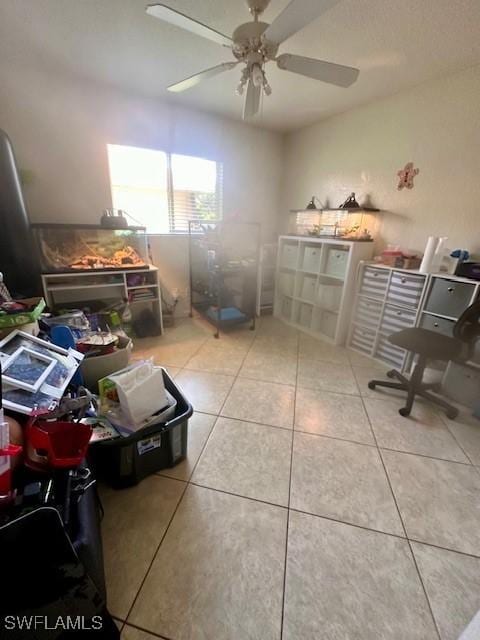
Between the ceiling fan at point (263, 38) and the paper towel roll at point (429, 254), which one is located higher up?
the ceiling fan at point (263, 38)

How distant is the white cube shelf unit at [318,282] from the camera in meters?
2.76

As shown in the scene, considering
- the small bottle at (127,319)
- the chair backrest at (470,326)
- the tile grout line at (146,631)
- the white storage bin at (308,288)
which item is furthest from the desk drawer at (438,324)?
the small bottle at (127,319)

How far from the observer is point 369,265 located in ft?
8.52

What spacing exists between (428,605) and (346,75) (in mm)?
2478

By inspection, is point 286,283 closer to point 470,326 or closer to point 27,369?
point 470,326

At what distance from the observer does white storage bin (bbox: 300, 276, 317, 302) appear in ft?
10.3

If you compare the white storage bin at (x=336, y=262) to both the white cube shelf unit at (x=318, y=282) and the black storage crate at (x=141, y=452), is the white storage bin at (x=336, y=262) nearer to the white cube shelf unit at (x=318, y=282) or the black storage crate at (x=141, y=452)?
the white cube shelf unit at (x=318, y=282)

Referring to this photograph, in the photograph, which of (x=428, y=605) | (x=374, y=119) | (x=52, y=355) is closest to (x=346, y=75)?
(x=374, y=119)

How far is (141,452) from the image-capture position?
128cm

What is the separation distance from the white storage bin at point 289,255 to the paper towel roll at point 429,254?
4.52 ft

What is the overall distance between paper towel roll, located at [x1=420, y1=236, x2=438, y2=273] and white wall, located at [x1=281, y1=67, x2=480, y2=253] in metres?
0.27

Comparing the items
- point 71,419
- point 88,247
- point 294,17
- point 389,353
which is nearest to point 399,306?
point 389,353

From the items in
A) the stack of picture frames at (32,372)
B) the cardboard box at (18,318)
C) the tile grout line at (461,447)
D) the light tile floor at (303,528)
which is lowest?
the light tile floor at (303,528)

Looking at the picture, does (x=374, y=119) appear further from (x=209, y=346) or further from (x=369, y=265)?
(x=209, y=346)
